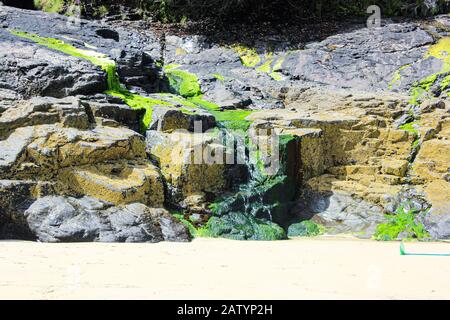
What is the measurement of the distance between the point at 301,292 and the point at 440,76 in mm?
8658

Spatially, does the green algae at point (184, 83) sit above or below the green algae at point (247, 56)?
below

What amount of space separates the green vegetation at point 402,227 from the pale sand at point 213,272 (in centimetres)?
148

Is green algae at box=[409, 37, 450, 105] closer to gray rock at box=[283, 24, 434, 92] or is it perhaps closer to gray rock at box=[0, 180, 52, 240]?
gray rock at box=[283, 24, 434, 92]

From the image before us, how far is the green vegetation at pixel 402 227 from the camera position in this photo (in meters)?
7.55


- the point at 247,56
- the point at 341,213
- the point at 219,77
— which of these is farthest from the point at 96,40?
the point at 341,213

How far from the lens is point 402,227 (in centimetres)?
776

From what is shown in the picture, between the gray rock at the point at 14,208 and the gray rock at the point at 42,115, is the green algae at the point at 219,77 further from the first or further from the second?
the gray rock at the point at 14,208

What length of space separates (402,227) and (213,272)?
4.25 metres

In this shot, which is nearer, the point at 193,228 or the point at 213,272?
the point at 213,272

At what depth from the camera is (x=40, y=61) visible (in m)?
8.84

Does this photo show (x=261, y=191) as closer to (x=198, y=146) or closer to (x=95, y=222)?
(x=198, y=146)

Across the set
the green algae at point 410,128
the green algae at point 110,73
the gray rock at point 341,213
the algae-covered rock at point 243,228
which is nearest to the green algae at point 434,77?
the green algae at point 410,128

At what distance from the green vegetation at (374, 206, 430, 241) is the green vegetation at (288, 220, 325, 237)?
85 cm

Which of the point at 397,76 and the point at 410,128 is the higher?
the point at 397,76
